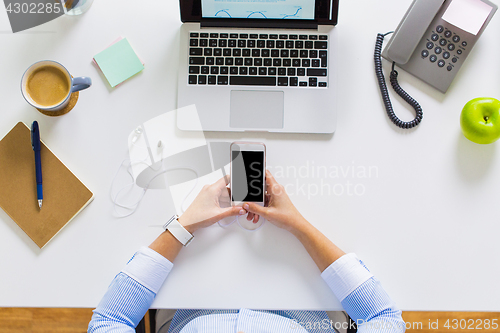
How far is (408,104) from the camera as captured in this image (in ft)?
2.81

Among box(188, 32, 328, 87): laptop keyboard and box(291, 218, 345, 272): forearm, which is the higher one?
box(188, 32, 328, 87): laptop keyboard

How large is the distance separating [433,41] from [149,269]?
869 millimetres

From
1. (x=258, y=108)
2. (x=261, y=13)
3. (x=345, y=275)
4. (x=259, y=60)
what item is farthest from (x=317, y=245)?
(x=261, y=13)

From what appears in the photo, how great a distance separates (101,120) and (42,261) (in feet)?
1.19

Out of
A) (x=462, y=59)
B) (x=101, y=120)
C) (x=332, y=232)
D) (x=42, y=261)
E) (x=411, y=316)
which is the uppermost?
(x=462, y=59)

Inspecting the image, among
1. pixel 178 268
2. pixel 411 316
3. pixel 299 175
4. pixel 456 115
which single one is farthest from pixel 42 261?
pixel 411 316

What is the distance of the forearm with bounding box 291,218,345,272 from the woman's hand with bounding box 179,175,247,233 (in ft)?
0.46

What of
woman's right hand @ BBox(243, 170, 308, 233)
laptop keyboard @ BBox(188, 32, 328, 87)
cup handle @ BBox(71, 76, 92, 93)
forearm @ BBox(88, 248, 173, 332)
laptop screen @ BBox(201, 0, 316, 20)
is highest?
laptop screen @ BBox(201, 0, 316, 20)

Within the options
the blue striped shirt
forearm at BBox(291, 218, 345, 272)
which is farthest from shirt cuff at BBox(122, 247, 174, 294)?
forearm at BBox(291, 218, 345, 272)

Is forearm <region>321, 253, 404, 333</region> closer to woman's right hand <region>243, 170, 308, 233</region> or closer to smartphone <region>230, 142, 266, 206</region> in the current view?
woman's right hand <region>243, 170, 308, 233</region>

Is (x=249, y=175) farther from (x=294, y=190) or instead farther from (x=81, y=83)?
(x=81, y=83)

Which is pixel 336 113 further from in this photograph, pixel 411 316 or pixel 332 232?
pixel 411 316

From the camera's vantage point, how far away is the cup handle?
0.77 m

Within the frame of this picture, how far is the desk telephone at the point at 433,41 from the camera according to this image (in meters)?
0.81
